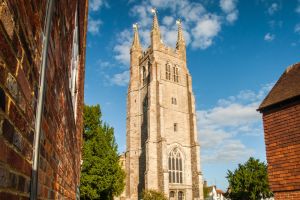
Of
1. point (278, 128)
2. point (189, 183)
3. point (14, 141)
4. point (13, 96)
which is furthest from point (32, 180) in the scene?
point (189, 183)

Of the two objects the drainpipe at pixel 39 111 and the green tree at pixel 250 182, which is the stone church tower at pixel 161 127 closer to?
the green tree at pixel 250 182

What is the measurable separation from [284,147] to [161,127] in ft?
92.4

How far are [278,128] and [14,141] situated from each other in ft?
37.0

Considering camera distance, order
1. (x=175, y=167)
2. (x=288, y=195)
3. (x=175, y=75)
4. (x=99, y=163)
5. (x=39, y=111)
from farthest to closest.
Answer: (x=175, y=75) → (x=175, y=167) → (x=99, y=163) → (x=288, y=195) → (x=39, y=111)

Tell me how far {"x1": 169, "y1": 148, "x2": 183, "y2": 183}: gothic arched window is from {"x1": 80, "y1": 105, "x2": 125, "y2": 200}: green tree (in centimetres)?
1433

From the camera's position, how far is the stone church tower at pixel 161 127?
37.9 m

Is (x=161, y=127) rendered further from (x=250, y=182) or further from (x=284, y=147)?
(x=284, y=147)

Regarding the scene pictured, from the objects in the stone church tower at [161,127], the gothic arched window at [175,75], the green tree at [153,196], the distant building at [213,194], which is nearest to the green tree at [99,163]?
the green tree at [153,196]

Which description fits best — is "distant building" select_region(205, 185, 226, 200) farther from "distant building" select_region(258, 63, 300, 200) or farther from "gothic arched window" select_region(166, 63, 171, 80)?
"distant building" select_region(258, 63, 300, 200)

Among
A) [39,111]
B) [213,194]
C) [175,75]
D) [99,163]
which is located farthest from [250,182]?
[213,194]

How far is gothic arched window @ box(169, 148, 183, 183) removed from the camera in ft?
129

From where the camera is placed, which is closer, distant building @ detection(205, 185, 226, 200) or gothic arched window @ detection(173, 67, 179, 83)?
gothic arched window @ detection(173, 67, 179, 83)

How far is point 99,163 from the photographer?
24875 millimetres

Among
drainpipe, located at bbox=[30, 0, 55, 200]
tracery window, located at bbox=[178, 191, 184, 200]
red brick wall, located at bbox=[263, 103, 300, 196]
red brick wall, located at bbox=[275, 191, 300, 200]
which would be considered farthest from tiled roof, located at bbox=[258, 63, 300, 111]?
tracery window, located at bbox=[178, 191, 184, 200]
